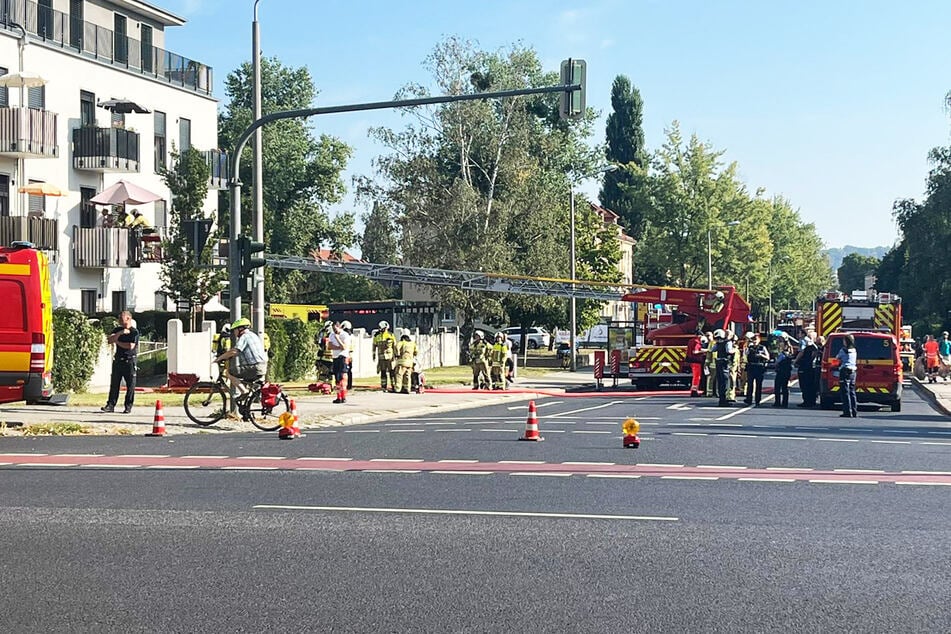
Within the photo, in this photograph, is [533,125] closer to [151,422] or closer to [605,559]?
[151,422]

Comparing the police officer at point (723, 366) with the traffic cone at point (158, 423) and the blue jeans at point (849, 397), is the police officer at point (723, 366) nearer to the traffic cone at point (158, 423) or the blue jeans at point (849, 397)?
the blue jeans at point (849, 397)

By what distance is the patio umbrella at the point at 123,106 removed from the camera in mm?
40656

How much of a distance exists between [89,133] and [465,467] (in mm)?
29454

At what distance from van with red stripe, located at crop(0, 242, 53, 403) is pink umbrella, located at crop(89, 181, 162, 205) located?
1965 cm

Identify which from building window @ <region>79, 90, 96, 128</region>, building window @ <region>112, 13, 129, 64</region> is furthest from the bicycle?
building window @ <region>112, 13, 129, 64</region>

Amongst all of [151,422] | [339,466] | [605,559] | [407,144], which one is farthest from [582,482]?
[407,144]

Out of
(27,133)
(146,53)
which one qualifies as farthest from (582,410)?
(146,53)

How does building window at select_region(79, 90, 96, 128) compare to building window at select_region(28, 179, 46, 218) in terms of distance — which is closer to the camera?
building window at select_region(28, 179, 46, 218)

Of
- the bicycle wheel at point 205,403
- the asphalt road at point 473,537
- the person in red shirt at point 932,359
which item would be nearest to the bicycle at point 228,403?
the bicycle wheel at point 205,403

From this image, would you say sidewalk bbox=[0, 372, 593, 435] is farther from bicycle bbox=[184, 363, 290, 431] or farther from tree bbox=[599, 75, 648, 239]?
tree bbox=[599, 75, 648, 239]

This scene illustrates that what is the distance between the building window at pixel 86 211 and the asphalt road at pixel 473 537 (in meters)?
24.8

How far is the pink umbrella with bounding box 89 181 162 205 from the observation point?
38.8 m

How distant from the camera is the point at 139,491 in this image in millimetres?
12539

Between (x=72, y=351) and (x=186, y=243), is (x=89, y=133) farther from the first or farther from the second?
(x=72, y=351)
